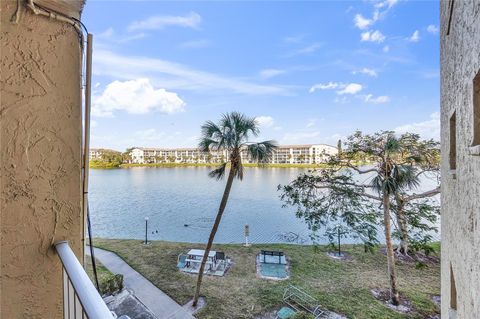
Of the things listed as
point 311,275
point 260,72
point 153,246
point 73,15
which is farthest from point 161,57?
point 73,15

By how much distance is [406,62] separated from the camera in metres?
14.6

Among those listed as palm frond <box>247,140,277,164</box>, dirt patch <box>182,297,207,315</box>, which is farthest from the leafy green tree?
dirt patch <box>182,297,207,315</box>

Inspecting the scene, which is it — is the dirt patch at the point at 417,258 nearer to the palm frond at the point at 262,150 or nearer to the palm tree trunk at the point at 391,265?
the palm tree trunk at the point at 391,265

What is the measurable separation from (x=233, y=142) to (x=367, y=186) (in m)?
6.13

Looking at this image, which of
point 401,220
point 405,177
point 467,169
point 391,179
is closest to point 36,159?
point 467,169

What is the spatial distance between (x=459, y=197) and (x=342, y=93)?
2624cm

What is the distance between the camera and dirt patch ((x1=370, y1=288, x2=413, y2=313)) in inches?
323

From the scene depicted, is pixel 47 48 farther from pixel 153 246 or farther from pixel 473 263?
pixel 153 246

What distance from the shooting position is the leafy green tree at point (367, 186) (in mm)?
8555

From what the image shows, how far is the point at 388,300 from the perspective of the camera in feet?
28.4

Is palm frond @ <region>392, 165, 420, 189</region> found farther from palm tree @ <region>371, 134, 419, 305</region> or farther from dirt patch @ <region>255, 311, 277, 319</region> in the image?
dirt patch @ <region>255, 311, 277, 319</region>

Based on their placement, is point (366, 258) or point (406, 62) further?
point (406, 62)

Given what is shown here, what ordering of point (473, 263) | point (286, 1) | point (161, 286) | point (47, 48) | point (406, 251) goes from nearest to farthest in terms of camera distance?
point (47, 48), point (473, 263), point (161, 286), point (286, 1), point (406, 251)

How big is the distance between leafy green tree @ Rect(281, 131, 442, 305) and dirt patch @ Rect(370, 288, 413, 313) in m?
0.22
